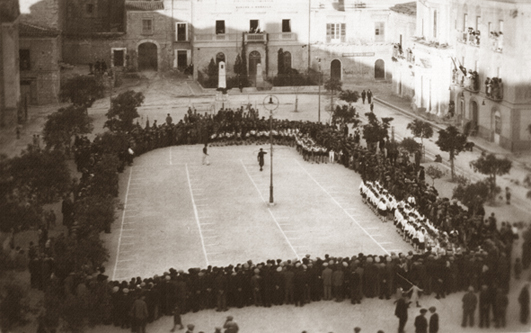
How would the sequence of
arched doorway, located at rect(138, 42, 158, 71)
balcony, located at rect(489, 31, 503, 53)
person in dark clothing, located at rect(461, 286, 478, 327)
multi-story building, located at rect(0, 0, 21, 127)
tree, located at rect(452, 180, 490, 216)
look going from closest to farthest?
person in dark clothing, located at rect(461, 286, 478, 327), tree, located at rect(452, 180, 490, 216), balcony, located at rect(489, 31, 503, 53), multi-story building, located at rect(0, 0, 21, 127), arched doorway, located at rect(138, 42, 158, 71)

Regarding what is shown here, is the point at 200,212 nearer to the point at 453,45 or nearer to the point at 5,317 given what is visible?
the point at 5,317

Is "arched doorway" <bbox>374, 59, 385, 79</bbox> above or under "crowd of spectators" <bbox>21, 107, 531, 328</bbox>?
above

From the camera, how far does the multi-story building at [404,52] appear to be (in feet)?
243

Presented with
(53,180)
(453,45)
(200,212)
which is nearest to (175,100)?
(453,45)

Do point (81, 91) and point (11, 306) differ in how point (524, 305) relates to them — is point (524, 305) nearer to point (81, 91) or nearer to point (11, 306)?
point (11, 306)

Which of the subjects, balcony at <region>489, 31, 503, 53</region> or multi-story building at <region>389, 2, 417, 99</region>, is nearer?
balcony at <region>489, 31, 503, 53</region>

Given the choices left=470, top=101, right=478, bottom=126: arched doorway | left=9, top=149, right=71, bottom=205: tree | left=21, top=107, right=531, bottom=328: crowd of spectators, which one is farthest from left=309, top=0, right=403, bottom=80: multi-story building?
left=9, top=149, right=71, bottom=205: tree

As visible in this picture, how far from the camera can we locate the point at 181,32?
3452 inches

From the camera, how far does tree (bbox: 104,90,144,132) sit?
54.7 m

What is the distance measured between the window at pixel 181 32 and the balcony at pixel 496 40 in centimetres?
4110

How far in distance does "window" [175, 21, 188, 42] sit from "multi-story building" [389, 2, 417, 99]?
65.8ft

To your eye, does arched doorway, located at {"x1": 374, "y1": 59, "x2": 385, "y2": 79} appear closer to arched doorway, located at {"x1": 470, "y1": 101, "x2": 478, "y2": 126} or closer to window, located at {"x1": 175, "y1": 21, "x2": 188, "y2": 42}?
window, located at {"x1": 175, "y1": 21, "x2": 188, "y2": 42}

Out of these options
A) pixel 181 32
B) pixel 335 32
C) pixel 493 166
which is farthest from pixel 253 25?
pixel 493 166

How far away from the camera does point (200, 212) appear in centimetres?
4262
